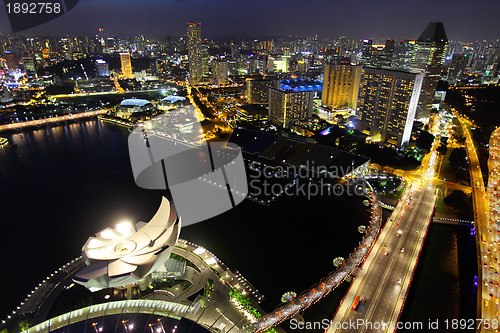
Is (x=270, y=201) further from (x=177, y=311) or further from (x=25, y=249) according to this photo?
(x=25, y=249)

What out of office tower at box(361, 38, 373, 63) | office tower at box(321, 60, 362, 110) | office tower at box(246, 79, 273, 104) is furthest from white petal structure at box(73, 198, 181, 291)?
office tower at box(361, 38, 373, 63)

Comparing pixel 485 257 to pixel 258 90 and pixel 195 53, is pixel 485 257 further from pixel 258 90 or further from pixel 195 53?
pixel 195 53

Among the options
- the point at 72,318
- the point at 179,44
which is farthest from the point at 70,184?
the point at 179,44

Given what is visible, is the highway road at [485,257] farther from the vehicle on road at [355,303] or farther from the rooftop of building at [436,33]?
the rooftop of building at [436,33]

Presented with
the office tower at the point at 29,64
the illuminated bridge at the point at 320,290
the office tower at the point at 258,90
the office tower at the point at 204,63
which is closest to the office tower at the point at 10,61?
the office tower at the point at 29,64

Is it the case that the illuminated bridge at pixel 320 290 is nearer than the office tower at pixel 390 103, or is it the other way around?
the illuminated bridge at pixel 320 290

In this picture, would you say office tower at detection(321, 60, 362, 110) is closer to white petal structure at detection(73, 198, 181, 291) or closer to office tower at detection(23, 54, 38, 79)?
white petal structure at detection(73, 198, 181, 291)
